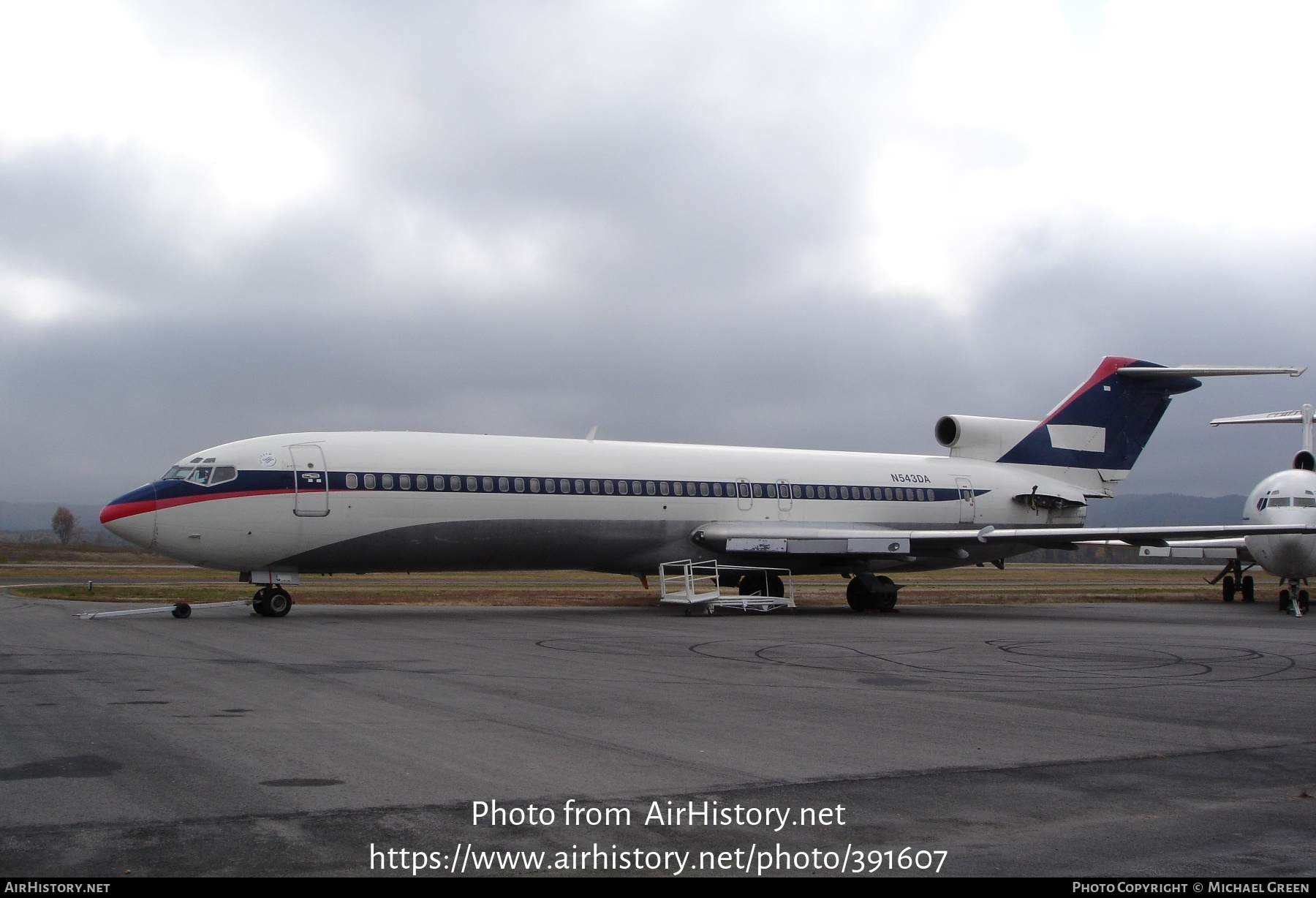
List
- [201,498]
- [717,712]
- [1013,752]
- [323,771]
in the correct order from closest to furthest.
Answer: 1. [323,771]
2. [1013,752]
3. [717,712]
4. [201,498]

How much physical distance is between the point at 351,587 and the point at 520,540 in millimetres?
14582

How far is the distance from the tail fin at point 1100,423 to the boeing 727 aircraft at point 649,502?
51 millimetres

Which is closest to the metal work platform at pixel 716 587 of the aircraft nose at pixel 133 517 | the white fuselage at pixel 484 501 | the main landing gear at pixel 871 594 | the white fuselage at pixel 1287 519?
the white fuselage at pixel 484 501

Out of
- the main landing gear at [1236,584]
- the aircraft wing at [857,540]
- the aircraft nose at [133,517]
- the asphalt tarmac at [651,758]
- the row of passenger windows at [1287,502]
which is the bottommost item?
the main landing gear at [1236,584]

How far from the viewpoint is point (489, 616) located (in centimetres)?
2334

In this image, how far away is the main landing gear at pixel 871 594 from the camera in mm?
27938

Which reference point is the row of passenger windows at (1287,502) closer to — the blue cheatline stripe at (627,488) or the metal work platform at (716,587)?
the blue cheatline stripe at (627,488)

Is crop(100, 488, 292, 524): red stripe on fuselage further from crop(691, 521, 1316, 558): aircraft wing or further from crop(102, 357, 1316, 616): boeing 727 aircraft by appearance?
crop(691, 521, 1316, 558): aircraft wing

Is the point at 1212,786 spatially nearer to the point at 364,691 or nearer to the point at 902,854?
the point at 902,854

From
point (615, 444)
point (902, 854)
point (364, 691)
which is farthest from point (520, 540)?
point (902, 854)

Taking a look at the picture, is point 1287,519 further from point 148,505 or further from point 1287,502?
point 148,505

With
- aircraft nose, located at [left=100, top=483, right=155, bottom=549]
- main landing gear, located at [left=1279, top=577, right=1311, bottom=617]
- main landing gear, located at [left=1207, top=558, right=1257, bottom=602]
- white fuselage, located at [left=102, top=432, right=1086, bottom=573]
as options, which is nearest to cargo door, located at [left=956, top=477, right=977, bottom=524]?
white fuselage, located at [left=102, top=432, right=1086, bottom=573]

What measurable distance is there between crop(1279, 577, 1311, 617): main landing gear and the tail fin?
5836 mm

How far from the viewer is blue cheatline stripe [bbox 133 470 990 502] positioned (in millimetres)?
22000
